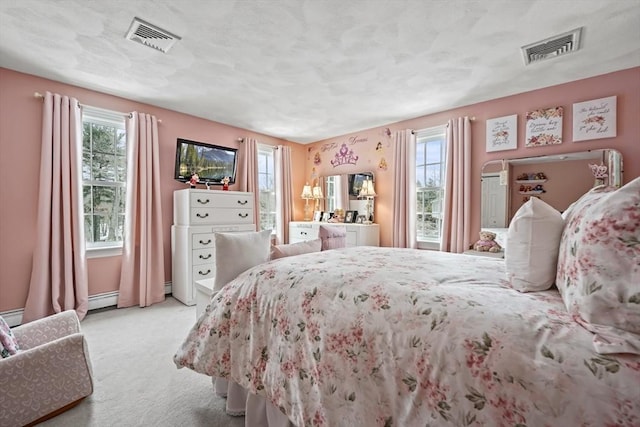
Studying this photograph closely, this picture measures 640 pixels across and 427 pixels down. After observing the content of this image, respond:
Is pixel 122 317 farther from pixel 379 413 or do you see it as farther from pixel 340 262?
pixel 379 413

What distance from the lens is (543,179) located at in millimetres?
3109

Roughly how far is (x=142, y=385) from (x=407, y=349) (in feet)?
6.16

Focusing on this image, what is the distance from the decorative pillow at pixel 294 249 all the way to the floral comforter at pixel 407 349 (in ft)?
0.64

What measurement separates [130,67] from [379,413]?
337cm

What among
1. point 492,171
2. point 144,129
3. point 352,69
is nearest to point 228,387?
point 352,69

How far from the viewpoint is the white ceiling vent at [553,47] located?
2.15 meters

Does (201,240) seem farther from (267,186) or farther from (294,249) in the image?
(294,249)

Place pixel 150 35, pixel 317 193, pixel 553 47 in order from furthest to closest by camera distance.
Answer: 1. pixel 317 193
2. pixel 553 47
3. pixel 150 35

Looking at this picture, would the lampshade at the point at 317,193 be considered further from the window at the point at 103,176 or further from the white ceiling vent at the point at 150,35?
the white ceiling vent at the point at 150,35

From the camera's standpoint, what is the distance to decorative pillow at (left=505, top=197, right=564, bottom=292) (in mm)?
1049

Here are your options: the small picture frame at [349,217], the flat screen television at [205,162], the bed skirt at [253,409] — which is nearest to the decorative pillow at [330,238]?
the bed skirt at [253,409]

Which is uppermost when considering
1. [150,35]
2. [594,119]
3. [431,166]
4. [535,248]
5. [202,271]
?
[150,35]

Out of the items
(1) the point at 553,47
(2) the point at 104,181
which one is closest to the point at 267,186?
(2) the point at 104,181

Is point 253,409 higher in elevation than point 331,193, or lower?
lower
